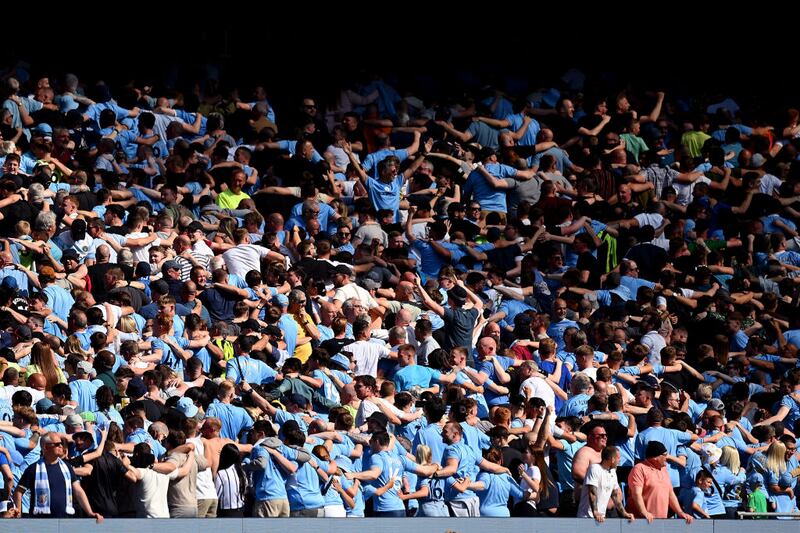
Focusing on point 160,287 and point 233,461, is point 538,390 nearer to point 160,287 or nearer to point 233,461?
point 233,461

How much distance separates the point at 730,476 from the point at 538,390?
2008mm

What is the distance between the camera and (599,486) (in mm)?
13773

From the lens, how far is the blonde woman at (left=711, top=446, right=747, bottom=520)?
614 inches

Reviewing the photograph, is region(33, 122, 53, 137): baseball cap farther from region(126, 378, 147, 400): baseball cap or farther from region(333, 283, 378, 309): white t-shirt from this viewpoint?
region(126, 378, 147, 400): baseball cap

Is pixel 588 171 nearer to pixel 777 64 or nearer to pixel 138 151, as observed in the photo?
pixel 138 151

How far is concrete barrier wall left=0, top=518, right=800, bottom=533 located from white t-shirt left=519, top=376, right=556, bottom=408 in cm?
185

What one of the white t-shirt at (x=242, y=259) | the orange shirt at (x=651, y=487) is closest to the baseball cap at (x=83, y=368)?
the white t-shirt at (x=242, y=259)

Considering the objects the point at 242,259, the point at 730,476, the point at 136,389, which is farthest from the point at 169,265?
the point at 730,476

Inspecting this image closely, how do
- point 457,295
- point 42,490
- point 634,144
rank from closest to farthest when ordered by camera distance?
point 42,490 < point 457,295 < point 634,144

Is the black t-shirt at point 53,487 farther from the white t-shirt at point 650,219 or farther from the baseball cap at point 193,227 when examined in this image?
the white t-shirt at point 650,219

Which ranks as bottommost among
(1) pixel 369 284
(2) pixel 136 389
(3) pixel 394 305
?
(2) pixel 136 389

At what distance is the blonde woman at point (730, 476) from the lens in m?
15.6

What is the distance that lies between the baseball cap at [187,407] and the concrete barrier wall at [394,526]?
124 centimetres

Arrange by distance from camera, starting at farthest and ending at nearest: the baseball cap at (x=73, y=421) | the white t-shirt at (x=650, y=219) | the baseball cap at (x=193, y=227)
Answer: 1. the white t-shirt at (x=650, y=219)
2. the baseball cap at (x=193, y=227)
3. the baseball cap at (x=73, y=421)
